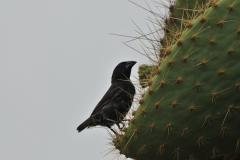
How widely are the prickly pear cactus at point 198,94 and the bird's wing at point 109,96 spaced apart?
1693 mm

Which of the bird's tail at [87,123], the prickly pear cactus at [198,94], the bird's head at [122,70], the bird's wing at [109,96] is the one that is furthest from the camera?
the bird's head at [122,70]

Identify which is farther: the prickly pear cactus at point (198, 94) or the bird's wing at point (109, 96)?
the bird's wing at point (109, 96)

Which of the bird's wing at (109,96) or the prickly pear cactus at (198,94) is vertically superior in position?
the bird's wing at (109,96)

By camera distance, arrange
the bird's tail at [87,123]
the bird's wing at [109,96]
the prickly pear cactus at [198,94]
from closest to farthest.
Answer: the prickly pear cactus at [198,94], the bird's wing at [109,96], the bird's tail at [87,123]

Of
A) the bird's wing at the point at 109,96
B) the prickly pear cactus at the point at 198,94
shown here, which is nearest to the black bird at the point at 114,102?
the bird's wing at the point at 109,96

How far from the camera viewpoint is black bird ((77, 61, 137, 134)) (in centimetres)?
419

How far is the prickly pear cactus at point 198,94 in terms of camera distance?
2.60 m

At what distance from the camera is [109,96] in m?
4.50

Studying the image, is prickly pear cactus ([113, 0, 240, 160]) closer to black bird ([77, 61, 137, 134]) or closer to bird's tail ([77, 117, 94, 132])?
black bird ([77, 61, 137, 134])

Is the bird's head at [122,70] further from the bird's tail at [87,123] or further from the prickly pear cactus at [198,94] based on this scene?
the prickly pear cactus at [198,94]

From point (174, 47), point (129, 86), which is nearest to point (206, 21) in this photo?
point (174, 47)

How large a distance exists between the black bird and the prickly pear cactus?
3.84ft

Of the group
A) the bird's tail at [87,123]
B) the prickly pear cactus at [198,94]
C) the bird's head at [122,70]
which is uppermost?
the bird's head at [122,70]

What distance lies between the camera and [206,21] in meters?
2.64
